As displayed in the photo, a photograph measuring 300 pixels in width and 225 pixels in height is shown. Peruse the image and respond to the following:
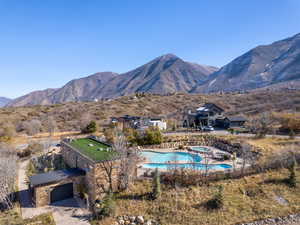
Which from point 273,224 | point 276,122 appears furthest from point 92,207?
point 276,122

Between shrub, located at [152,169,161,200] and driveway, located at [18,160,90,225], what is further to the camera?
shrub, located at [152,169,161,200]

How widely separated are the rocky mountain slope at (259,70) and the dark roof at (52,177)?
409ft

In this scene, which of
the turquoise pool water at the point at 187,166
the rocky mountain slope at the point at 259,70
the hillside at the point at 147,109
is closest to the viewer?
the turquoise pool water at the point at 187,166

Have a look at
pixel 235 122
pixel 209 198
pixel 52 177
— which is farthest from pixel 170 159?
pixel 235 122

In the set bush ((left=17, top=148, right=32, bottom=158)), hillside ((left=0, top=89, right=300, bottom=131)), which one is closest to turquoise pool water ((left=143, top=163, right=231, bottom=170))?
bush ((left=17, top=148, right=32, bottom=158))

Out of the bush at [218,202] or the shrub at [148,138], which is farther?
the shrub at [148,138]

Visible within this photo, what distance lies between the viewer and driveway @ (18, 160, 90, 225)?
11.6 metres

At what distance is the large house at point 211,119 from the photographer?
120 feet

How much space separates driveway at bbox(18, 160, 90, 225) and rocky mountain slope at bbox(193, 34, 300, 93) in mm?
125583

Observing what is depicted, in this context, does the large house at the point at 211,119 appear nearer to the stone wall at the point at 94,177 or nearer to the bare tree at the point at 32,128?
the stone wall at the point at 94,177

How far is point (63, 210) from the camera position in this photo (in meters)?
12.8

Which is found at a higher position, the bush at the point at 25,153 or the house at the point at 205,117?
the house at the point at 205,117

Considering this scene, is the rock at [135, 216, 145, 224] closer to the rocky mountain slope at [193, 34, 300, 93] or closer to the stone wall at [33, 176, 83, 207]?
the stone wall at [33, 176, 83, 207]

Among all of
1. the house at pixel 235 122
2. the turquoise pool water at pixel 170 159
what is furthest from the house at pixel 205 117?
the turquoise pool water at pixel 170 159
